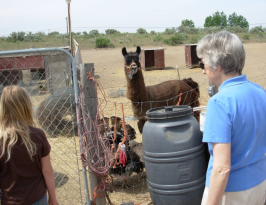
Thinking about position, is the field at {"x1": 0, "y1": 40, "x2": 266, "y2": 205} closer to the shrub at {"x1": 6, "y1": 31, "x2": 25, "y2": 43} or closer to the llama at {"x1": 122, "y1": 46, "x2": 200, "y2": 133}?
the llama at {"x1": 122, "y1": 46, "x2": 200, "y2": 133}

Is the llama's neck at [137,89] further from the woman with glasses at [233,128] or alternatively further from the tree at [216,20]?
the tree at [216,20]

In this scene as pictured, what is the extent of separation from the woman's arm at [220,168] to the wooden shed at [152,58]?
1439cm

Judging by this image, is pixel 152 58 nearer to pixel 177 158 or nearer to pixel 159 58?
pixel 159 58

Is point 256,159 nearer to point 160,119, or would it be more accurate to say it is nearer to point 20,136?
point 160,119

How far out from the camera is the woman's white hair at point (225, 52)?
1.68 m

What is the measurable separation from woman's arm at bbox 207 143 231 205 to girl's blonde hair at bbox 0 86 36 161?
1.16 m

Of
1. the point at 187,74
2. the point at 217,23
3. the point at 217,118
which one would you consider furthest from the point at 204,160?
the point at 217,23

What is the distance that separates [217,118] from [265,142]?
40 cm

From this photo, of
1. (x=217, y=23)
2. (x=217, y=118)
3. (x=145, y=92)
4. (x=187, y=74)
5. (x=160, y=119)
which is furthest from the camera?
(x=217, y=23)

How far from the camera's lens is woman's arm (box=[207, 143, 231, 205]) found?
5.14 ft

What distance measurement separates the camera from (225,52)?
168cm

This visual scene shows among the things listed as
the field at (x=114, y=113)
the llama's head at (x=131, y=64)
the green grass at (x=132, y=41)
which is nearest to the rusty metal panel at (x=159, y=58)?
the field at (x=114, y=113)

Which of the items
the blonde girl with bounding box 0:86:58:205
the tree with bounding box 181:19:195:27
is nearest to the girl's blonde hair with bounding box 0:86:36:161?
the blonde girl with bounding box 0:86:58:205

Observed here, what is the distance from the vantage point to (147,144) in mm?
2500
